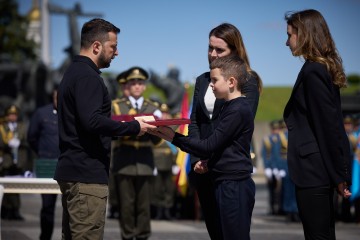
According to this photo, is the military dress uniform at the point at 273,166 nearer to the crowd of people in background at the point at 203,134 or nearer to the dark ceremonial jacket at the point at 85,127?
the crowd of people in background at the point at 203,134

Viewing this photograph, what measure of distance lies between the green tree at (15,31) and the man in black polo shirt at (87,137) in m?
55.8

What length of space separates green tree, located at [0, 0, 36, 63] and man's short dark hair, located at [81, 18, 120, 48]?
55.7 metres

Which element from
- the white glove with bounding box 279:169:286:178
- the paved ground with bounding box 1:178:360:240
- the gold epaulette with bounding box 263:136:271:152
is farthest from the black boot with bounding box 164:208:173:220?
the gold epaulette with bounding box 263:136:271:152

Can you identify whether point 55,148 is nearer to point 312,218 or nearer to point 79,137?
point 79,137

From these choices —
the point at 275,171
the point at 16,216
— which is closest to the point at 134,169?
the point at 16,216

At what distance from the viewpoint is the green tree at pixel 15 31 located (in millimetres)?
60750

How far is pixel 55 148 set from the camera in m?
10.0

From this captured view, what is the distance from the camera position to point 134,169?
10.3m

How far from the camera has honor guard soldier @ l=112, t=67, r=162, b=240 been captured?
10.2 metres

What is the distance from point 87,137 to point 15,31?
57.9m

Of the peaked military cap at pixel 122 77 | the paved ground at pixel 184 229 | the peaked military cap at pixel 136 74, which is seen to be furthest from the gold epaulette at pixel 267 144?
the peaked military cap at pixel 136 74

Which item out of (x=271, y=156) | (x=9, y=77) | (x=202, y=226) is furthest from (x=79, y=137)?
(x=9, y=77)

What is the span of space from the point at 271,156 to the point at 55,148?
9.36 metres

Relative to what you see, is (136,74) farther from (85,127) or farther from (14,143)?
(14,143)
